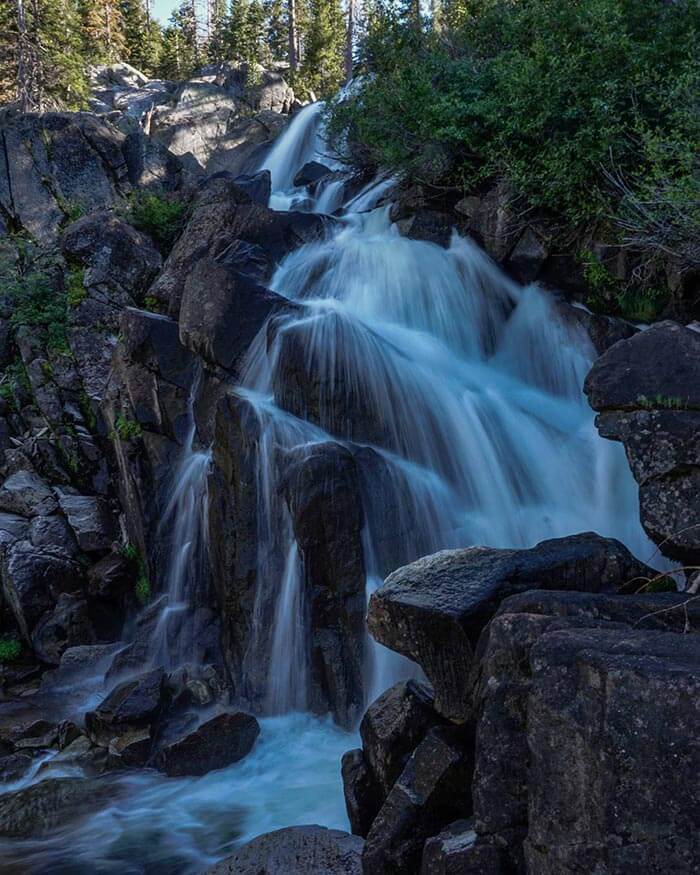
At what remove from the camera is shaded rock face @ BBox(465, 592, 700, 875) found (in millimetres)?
2725

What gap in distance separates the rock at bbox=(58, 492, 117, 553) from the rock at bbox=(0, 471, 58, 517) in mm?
250

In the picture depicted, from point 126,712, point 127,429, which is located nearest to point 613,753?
point 126,712

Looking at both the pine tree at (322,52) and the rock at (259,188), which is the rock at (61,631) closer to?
the rock at (259,188)

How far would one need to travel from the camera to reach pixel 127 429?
39.8 feet

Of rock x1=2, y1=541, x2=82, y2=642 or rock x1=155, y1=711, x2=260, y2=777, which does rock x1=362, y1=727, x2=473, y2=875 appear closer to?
rock x1=155, y1=711, x2=260, y2=777

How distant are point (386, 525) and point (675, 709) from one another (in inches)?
225

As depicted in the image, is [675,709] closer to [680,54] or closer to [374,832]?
[374,832]

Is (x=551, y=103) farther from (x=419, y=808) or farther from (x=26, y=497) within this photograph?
(x=26, y=497)

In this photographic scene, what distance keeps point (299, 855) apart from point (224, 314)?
7.88m

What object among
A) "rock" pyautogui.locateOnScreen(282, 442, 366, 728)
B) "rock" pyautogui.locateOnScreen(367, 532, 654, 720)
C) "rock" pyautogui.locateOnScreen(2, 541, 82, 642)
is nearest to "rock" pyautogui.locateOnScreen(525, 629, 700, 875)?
"rock" pyautogui.locateOnScreen(367, 532, 654, 720)

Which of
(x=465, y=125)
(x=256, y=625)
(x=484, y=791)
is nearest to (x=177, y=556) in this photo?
(x=256, y=625)

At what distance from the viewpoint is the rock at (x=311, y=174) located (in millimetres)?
21777

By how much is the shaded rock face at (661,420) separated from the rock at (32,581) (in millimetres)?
9646

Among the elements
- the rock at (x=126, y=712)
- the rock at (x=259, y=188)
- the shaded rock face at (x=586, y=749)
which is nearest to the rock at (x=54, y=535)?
the rock at (x=126, y=712)
